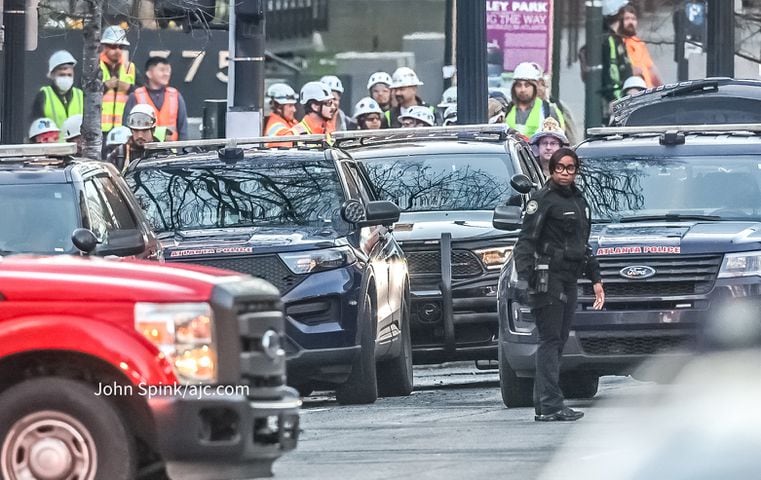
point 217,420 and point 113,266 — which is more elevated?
point 113,266

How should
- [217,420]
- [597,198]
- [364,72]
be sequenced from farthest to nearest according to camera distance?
1. [364,72]
2. [597,198]
3. [217,420]

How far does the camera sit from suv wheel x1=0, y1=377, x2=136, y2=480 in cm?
890

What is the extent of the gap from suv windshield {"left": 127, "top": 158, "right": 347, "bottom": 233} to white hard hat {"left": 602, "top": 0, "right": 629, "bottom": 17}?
16285mm

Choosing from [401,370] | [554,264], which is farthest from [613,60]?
[554,264]

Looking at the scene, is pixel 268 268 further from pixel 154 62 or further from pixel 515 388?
pixel 154 62

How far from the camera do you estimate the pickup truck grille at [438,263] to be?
680 inches

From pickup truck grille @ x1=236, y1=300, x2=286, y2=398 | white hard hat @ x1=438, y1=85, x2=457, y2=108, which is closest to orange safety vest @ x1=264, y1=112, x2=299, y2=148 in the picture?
white hard hat @ x1=438, y1=85, x2=457, y2=108

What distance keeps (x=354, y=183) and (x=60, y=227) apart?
4.04 metres

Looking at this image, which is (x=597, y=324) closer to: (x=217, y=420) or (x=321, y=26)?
(x=217, y=420)

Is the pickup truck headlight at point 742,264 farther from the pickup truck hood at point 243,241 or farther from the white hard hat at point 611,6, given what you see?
the white hard hat at point 611,6

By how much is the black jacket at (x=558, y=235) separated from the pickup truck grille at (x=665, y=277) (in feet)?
1.86

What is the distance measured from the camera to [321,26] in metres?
31.9

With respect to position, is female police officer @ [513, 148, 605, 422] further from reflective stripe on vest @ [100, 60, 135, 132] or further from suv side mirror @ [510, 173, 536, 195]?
reflective stripe on vest @ [100, 60, 135, 132]

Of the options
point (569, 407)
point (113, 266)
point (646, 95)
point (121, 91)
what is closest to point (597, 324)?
point (569, 407)
